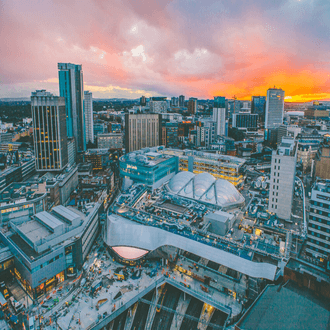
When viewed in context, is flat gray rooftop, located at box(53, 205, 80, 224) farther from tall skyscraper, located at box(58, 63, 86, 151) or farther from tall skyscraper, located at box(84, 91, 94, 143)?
tall skyscraper, located at box(84, 91, 94, 143)

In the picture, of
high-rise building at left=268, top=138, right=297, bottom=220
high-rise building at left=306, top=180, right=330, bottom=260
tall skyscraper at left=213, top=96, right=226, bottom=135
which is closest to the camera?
high-rise building at left=306, top=180, right=330, bottom=260

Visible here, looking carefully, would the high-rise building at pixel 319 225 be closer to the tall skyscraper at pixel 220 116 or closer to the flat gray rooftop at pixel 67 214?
the flat gray rooftop at pixel 67 214

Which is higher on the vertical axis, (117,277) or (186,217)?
(186,217)

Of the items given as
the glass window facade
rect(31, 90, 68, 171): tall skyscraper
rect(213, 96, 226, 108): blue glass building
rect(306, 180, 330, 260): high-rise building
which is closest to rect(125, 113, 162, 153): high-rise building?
rect(31, 90, 68, 171): tall skyscraper

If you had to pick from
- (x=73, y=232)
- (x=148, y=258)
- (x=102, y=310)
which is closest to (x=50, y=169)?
(x=73, y=232)

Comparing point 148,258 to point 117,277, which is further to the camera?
point 148,258

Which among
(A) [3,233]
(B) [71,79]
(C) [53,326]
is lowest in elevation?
(C) [53,326]

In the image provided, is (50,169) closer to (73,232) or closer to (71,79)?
(73,232)
